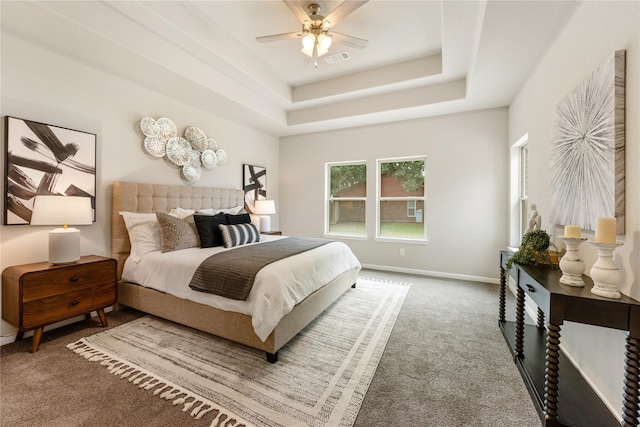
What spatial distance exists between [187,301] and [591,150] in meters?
3.29

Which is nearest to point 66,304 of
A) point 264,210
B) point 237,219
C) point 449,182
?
point 237,219

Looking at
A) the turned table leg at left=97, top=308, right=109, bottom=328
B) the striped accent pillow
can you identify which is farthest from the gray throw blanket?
the turned table leg at left=97, top=308, right=109, bottom=328

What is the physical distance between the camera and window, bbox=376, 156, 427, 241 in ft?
14.9

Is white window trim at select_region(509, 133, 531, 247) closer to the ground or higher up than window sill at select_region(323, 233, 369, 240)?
higher up

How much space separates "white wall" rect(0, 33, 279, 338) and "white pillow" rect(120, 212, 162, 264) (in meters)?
0.30

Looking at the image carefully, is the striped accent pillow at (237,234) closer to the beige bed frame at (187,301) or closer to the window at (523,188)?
the beige bed frame at (187,301)

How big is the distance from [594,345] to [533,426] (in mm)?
687

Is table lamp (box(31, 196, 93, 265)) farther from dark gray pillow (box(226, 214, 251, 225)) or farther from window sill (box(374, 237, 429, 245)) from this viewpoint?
window sill (box(374, 237, 429, 245))

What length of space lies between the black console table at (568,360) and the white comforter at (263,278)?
162 cm

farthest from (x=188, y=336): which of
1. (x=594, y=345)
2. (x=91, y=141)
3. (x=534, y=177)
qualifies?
(x=534, y=177)

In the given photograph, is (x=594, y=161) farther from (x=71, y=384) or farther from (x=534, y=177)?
(x=71, y=384)

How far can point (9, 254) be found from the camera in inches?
87.5

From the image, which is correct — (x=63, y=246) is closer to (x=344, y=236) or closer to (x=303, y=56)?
(x=303, y=56)

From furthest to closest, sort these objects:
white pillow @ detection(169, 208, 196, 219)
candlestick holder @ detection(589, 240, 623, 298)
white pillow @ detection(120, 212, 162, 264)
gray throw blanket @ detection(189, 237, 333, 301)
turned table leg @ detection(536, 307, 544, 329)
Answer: white pillow @ detection(169, 208, 196, 219), white pillow @ detection(120, 212, 162, 264), turned table leg @ detection(536, 307, 544, 329), gray throw blanket @ detection(189, 237, 333, 301), candlestick holder @ detection(589, 240, 623, 298)
